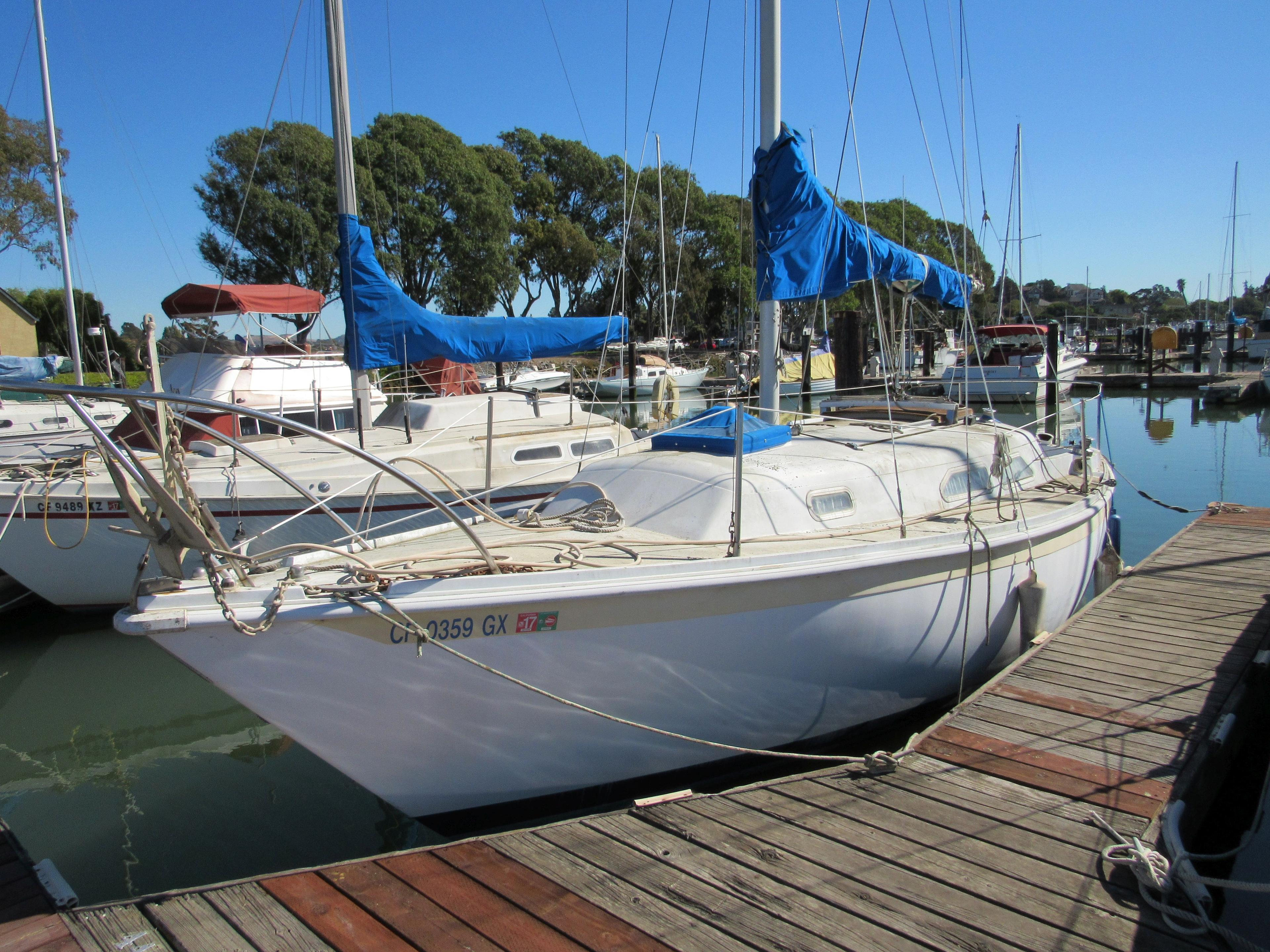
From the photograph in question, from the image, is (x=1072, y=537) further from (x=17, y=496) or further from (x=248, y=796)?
(x=17, y=496)

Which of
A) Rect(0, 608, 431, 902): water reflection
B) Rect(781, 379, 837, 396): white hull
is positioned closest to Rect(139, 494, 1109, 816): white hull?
Rect(0, 608, 431, 902): water reflection

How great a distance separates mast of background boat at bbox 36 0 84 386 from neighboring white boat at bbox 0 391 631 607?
5.64 metres

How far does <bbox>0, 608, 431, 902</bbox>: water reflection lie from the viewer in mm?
4992

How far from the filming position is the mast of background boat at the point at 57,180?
563 inches

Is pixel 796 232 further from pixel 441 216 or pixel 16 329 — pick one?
pixel 16 329

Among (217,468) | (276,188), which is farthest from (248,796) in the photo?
(276,188)

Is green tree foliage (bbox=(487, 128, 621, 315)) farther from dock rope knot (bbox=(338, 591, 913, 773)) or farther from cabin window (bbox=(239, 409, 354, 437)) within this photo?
dock rope knot (bbox=(338, 591, 913, 773))

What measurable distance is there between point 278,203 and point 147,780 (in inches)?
1060

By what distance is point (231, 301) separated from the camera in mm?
12102

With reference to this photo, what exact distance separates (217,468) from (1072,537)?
8.62m

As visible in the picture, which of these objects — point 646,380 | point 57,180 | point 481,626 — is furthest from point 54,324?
point 481,626

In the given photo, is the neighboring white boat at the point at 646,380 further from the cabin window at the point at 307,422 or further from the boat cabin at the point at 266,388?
the cabin window at the point at 307,422

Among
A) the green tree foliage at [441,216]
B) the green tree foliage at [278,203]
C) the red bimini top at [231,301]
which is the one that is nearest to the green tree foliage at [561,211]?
the green tree foliage at [441,216]

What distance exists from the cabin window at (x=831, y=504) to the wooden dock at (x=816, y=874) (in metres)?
1.52
